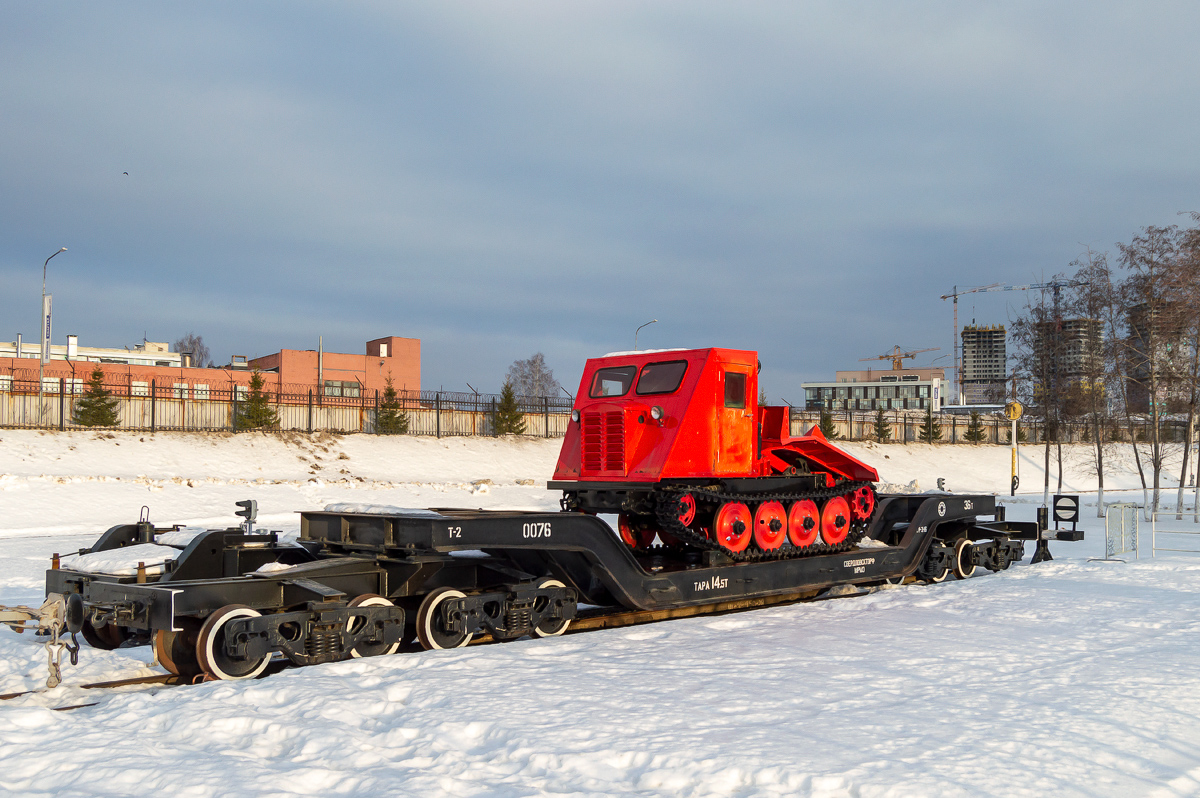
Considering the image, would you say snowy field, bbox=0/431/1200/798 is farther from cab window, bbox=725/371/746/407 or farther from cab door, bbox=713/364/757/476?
cab window, bbox=725/371/746/407

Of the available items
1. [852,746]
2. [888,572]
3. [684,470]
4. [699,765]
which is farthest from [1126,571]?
[699,765]

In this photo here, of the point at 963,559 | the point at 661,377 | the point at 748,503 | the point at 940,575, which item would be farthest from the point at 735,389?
the point at 963,559

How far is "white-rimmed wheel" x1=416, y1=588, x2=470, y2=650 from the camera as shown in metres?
8.09

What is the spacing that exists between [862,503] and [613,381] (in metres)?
3.84

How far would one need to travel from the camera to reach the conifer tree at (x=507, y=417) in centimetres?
4312

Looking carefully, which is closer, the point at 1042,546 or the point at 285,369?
the point at 1042,546

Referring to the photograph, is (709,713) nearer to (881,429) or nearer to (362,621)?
(362,621)

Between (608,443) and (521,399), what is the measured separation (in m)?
35.9

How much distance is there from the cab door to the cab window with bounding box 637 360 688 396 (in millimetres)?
449

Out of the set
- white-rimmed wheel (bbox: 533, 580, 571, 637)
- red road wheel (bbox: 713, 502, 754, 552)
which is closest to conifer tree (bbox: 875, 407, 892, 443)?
red road wheel (bbox: 713, 502, 754, 552)

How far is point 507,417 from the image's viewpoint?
43.2 meters

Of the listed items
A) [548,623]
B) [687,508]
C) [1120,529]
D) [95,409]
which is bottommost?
[548,623]

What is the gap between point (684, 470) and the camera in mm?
9594

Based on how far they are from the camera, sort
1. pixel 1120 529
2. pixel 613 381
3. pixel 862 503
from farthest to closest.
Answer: pixel 1120 529
pixel 862 503
pixel 613 381
